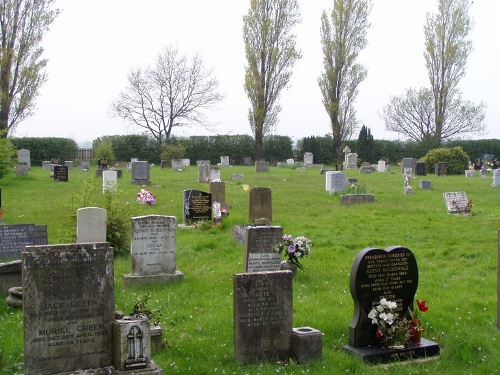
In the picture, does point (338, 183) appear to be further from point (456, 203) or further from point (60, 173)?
point (60, 173)

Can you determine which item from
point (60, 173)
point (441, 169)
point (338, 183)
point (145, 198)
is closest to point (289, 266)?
point (145, 198)

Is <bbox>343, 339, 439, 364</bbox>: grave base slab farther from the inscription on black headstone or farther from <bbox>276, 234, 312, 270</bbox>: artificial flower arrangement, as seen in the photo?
<bbox>276, 234, 312, 270</bbox>: artificial flower arrangement

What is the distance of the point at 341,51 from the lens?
162 ft

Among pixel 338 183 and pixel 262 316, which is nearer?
pixel 262 316

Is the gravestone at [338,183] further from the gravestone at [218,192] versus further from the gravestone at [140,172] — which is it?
the gravestone at [140,172]

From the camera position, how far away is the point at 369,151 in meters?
49.8

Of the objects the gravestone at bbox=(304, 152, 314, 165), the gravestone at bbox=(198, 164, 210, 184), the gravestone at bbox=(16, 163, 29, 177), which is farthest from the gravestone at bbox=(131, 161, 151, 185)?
the gravestone at bbox=(304, 152, 314, 165)

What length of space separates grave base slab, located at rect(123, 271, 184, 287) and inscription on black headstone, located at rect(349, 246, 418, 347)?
3516 mm

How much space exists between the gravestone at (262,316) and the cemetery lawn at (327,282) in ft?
0.60

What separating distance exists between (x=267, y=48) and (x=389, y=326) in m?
42.2

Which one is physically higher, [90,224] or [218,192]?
[218,192]

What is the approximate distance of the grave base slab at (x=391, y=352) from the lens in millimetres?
6242

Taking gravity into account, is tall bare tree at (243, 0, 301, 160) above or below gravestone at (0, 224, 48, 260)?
above

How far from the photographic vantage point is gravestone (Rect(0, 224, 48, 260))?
10.3m
